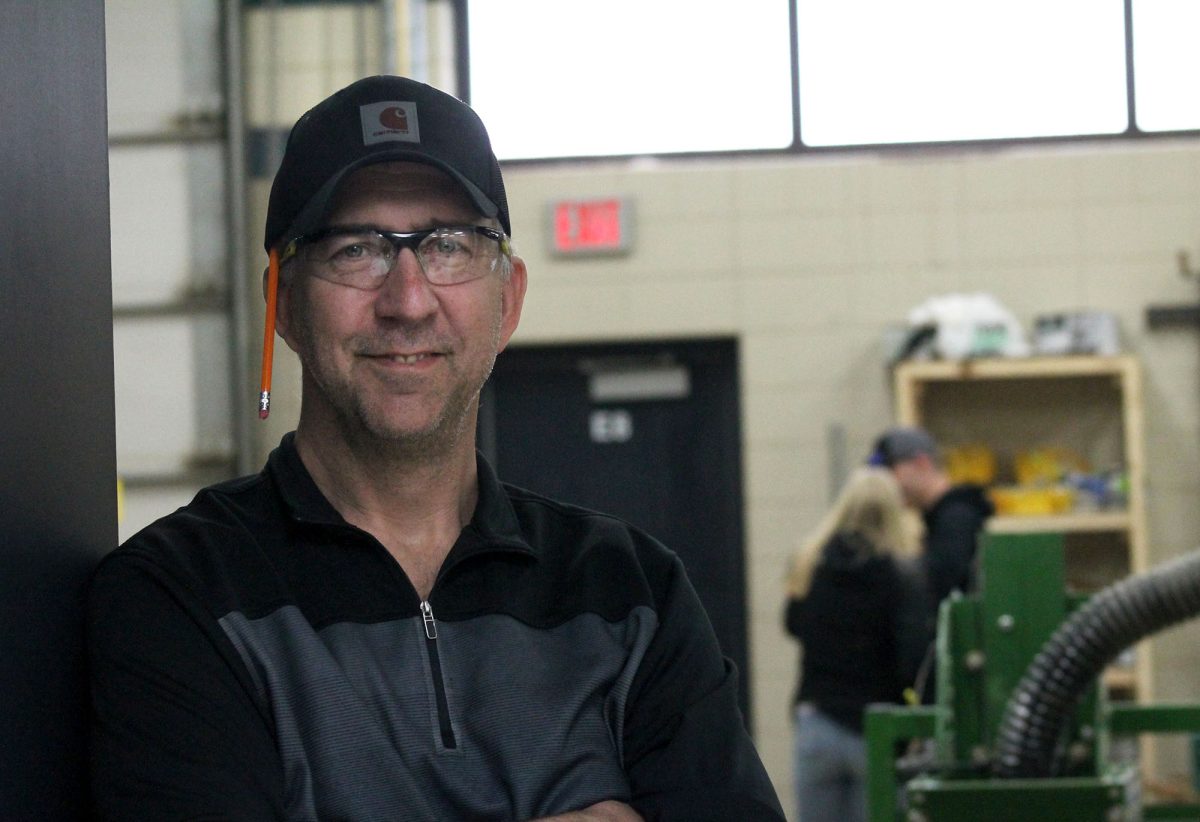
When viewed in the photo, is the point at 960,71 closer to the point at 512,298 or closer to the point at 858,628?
the point at 858,628

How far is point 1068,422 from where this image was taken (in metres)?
6.46

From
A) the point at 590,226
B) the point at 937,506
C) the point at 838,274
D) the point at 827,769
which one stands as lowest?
the point at 827,769

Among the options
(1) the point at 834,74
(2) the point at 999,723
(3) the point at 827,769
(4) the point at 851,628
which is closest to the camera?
(2) the point at 999,723

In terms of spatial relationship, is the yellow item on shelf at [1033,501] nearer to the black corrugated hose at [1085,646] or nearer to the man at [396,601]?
the black corrugated hose at [1085,646]

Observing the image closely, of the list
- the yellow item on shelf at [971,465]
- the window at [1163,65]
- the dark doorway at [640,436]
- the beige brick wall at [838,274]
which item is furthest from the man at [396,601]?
the window at [1163,65]

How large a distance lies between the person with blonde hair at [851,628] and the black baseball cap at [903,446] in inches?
19.8

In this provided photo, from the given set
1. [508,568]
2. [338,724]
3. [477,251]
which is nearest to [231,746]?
[338,724]

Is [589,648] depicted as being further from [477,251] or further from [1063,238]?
[1063,238]

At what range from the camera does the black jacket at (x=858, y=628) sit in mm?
4480

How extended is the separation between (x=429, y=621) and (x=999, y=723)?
2.00 metres

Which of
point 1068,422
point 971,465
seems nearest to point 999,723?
point 971,465

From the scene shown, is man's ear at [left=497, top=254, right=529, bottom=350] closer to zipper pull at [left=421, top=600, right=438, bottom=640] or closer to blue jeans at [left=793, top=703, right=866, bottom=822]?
zipper pull at [left=421, top=600, right=438, bottom=640]

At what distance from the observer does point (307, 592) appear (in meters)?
1.35

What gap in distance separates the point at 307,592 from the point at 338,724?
122 millimetres
